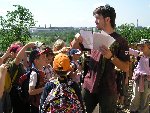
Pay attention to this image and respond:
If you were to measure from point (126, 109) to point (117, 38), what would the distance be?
13.9ft

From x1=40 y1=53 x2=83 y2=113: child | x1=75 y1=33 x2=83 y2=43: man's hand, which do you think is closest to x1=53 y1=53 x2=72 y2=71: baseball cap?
x1=40 y1=53 x2=83 y2=113: child

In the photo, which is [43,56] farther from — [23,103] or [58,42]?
[58,42]

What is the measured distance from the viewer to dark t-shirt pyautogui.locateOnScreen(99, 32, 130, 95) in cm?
377

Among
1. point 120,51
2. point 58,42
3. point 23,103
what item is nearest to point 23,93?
point 23,103

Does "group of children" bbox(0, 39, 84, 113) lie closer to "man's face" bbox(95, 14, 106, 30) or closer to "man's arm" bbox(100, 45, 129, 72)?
"man's arm" bbox(100, 45, 129, 72)

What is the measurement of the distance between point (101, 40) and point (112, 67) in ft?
1.63

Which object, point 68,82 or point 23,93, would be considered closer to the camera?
point 68,82

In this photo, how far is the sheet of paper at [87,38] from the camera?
12.2ft

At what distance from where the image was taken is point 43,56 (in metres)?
4.34

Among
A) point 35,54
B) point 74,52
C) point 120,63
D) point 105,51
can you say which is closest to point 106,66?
point 120,63

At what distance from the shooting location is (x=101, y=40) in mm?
3475

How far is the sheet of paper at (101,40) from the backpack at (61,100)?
0.54 metres

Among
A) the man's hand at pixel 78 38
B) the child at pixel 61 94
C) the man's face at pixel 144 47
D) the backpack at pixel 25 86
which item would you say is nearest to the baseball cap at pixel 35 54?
the backpack at pixel 25 86

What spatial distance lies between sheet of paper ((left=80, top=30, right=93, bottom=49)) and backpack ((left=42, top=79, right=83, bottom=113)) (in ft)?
2.05
